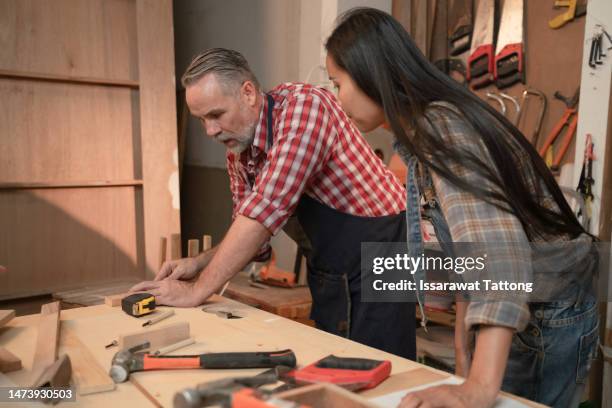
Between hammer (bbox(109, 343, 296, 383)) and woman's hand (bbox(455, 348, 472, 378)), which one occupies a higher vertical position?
hammer (bbox(109, 343, 296, 383))

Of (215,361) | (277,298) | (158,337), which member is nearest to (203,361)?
(215,361)

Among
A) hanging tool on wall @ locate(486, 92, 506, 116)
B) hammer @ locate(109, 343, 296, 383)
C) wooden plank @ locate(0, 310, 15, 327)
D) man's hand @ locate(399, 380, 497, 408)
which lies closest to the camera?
man's hand @ locate(399, 380, 497, 408)

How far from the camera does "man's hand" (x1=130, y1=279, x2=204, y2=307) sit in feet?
5.31

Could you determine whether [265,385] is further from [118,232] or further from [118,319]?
[118,232]

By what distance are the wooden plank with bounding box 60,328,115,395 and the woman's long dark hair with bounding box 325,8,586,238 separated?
0.72 metres

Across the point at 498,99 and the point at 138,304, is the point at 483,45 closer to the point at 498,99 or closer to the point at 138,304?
the point at 498,99

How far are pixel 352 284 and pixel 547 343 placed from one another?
2.23ft

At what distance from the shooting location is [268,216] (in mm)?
1585

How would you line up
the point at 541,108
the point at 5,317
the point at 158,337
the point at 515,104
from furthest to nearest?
1. the point at 515,104
2. the point at 541,108
3. the point at 5,317
4. the point at 158,337

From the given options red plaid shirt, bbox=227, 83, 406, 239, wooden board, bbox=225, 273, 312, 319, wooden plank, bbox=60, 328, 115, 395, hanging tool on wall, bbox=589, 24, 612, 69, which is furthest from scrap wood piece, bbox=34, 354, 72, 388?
hanging tool on wall, bbox=589, 24, 612, 69

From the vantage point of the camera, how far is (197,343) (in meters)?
1.26

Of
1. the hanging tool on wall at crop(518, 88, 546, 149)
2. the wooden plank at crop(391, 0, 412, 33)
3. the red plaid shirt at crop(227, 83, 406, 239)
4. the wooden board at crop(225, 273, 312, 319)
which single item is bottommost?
the wooden board at crop(225, 273, 312, 319)

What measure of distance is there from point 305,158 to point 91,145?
2128mm

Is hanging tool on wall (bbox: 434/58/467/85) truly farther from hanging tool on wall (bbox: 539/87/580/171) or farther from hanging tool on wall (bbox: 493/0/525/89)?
hanging tool on wall (bbox: 539/87/580/171)
